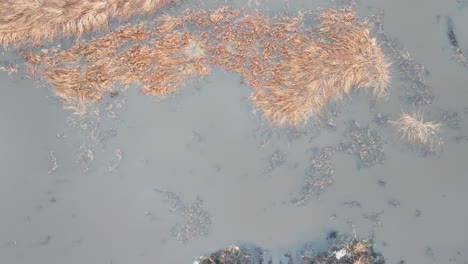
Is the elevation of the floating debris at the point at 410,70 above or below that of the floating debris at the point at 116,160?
above

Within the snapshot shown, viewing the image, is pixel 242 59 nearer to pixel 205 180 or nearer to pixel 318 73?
pixel 318 73

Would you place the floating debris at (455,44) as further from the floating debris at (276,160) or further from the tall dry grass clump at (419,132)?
the floating debris at (276,160)

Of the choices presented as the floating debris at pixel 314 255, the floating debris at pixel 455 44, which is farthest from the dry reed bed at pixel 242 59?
the floating debris at pixel 314 255

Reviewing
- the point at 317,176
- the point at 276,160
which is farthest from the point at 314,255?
the point at 276,160

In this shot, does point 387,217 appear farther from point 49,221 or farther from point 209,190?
point 49,221

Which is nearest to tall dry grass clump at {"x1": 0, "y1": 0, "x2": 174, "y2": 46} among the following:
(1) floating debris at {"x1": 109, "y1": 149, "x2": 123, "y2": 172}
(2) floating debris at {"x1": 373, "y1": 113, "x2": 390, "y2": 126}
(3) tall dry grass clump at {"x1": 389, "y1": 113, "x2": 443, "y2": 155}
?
(1) floating debris at {"x1": 109, "y1": 149, "x2": 123, "y2": 172}
